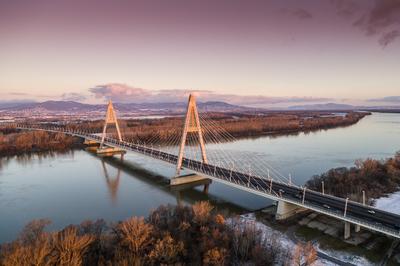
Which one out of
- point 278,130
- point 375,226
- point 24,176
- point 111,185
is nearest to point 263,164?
point 111,185

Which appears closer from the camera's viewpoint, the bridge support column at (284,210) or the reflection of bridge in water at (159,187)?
the bridge support column at (284,210)

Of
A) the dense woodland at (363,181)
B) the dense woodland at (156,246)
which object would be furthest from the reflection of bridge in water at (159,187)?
the dense woodland at (363,181)

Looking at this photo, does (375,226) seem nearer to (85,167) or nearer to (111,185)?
(111,185)

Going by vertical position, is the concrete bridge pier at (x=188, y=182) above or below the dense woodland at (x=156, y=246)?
below

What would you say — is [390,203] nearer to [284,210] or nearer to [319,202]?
[319,202]

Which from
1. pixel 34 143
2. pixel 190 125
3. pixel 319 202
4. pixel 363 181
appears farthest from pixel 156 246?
pixel 34 143

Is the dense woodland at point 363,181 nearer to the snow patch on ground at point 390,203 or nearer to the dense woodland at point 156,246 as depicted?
→ the snow patch on ground at point 390,203
